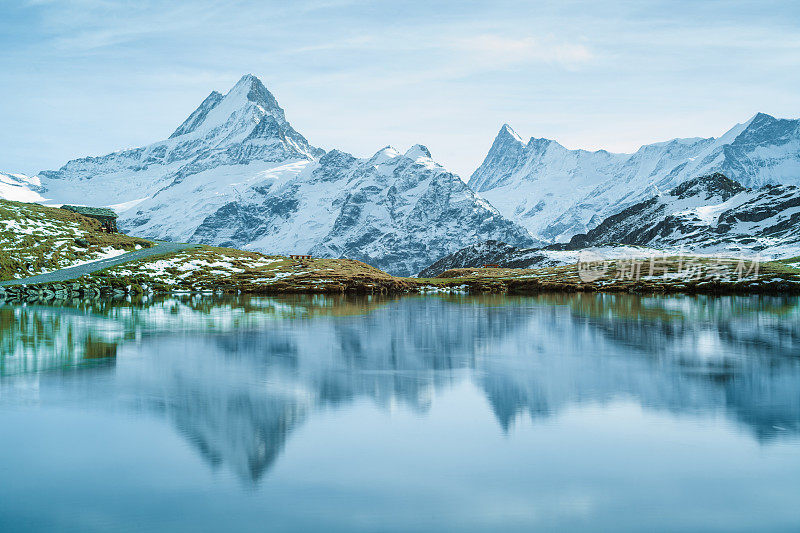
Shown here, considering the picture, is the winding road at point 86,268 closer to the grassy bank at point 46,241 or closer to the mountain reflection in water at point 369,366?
the grassy bank at point 46,241

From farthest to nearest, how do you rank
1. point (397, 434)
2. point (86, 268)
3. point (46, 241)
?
1. point (46, 241)
2. point (86, 268)
3. point (397, 434)

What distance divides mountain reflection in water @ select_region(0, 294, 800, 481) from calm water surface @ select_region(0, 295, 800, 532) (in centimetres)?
16

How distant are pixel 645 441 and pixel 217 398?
1550 centimetres

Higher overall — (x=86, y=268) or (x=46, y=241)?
(x=46, y=241)

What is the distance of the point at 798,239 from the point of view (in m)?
190

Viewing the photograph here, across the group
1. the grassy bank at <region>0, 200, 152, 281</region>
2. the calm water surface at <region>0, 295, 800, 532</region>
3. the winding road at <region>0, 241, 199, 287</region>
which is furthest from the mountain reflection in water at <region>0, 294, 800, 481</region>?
the grassy bank at <region>0, 200, 152, 281</region>

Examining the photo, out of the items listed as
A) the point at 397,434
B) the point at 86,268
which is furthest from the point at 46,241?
the point at 397,434

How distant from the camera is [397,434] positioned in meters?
21.0

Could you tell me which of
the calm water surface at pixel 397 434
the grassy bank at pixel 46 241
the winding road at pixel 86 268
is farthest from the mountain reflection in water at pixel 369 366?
the grassy bank at pixel 46 241

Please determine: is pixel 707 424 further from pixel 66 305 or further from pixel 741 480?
pixel 66 305

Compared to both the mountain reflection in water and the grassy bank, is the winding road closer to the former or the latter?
the grassy bank

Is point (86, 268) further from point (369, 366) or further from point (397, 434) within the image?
point (397, 434)

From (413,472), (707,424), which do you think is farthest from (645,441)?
(413,472)

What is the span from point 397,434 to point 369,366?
12.9 meters
